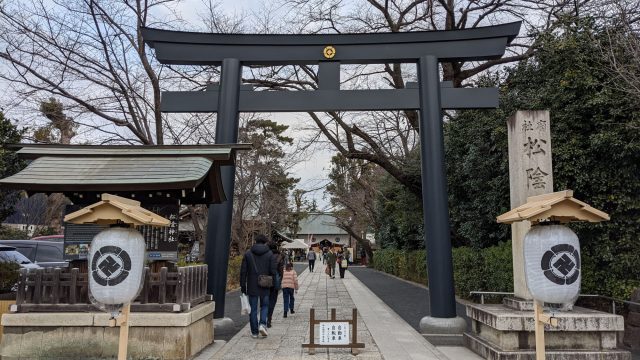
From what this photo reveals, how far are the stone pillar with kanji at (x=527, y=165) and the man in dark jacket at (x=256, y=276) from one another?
4.52m

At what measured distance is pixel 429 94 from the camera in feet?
32.5

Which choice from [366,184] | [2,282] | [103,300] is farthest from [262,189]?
[103,300]

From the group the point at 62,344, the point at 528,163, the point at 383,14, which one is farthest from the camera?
the point at 383,14

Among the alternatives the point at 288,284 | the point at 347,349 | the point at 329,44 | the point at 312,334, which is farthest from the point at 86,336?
the point at 329,44

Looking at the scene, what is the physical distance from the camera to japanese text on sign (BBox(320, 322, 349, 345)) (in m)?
7.60

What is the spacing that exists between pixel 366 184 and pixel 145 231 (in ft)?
82.6

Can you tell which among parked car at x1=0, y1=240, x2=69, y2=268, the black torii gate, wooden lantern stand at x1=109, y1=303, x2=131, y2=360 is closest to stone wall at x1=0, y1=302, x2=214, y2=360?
wooden lantern stand at x1=109, y1=303, x2=131, y2=360

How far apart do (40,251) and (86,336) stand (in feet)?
31.3

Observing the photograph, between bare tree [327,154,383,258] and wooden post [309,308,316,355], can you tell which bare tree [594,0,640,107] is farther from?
bare tree [327,154,383,258]

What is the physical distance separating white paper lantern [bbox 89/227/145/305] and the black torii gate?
4.14 metres

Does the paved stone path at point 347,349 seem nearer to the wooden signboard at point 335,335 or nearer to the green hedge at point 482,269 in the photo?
the wooden signboard at point 335,335

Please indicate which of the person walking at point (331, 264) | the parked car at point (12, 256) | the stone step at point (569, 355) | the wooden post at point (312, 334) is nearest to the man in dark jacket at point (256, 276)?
the wooden post at point (312, 334)

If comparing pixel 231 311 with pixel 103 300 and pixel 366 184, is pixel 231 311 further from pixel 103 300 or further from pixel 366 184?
pixel 366 184

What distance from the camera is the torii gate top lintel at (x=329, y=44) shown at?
33.5 ft
